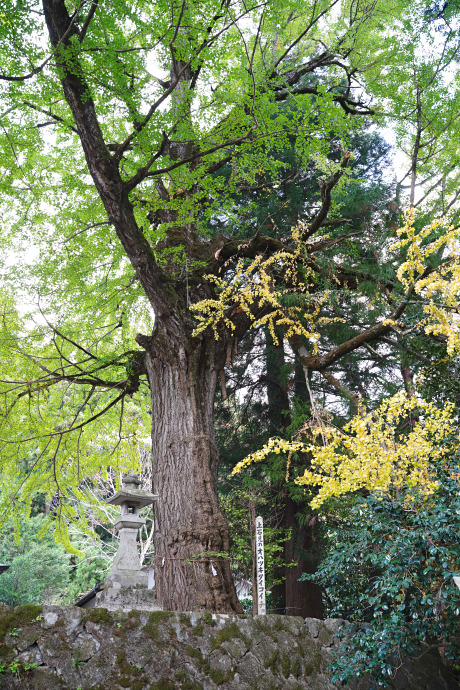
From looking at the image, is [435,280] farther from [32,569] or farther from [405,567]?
Result: [32,569]

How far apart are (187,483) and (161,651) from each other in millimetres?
1730

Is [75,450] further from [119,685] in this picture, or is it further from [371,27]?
[371,27]

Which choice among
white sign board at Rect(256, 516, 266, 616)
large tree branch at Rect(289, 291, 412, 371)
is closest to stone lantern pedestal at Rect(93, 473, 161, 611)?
white sign board at Rect(256, 516, 266, 616)

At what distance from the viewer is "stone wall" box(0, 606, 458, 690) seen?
266 centimetres

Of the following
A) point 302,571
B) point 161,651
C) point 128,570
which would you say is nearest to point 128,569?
point 128,570

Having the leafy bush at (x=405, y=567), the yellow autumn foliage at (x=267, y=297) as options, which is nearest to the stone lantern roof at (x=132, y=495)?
the yellow autumn foliage at (x=267, y=297)

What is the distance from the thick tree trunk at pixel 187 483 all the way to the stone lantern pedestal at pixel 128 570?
0.14 meters

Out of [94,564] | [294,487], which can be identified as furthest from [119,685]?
[94,564]

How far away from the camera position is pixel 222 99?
5199 mm

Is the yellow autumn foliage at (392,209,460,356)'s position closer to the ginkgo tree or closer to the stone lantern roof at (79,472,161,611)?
the ginkgo tree

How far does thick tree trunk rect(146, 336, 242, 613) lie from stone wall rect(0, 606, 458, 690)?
0.67 meters

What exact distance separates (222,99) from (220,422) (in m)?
4.85

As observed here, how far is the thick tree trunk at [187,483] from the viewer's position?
420 cm

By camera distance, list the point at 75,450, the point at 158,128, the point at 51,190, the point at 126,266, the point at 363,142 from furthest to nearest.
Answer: the point at 363,142 → the point at 126,266 → the point at 75,450 → the point at 51,190 → the point at 158,128
